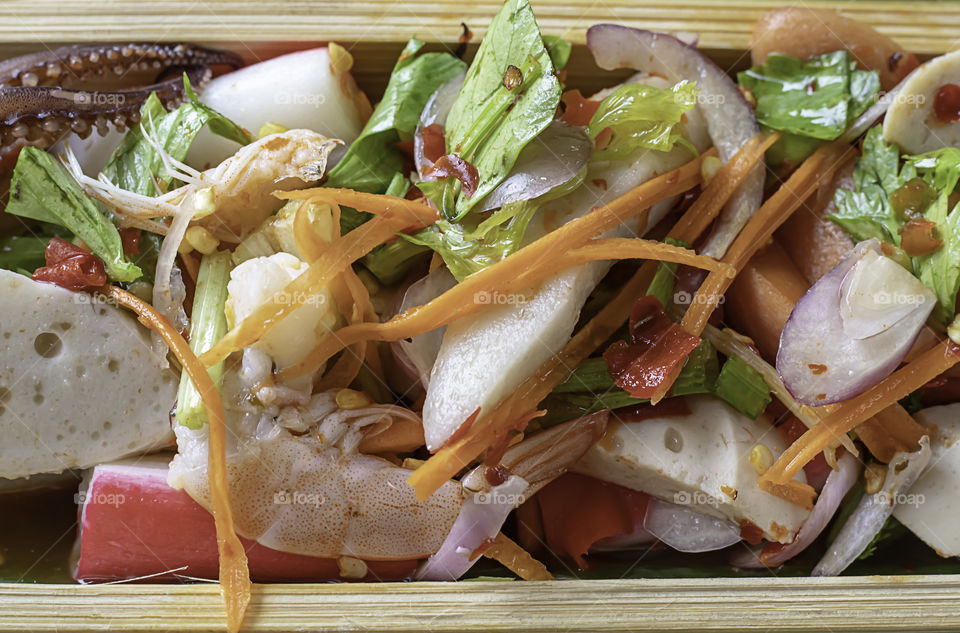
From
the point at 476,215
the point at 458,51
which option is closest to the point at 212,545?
the point at 476,215

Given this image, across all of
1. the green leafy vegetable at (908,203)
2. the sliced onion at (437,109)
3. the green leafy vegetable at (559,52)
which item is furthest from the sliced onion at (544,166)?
the green leafy vegetable at (908,203)

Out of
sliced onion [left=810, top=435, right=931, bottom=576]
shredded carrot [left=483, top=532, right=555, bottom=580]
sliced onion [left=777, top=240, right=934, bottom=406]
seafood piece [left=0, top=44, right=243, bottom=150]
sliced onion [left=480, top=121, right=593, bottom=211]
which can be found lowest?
sliced onion [left=810, top=435, right=931, bottom=576]

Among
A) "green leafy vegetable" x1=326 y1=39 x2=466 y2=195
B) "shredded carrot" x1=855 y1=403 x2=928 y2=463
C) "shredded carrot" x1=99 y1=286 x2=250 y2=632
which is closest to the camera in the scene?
"shredded carrot" x1=99 y1=286 x2=250 y2=632

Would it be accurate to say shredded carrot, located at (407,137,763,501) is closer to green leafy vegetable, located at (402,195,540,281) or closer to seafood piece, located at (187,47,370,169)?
green leafy vegetable, located at (402,195,540,281)

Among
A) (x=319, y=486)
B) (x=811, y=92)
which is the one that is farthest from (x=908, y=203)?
(x=319, y=486)

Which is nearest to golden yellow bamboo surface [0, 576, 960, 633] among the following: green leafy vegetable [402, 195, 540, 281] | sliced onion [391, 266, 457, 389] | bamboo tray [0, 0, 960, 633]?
bamboo tray [0, 0, 960, 633]

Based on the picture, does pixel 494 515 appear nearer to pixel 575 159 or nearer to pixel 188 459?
pixel 188 459
